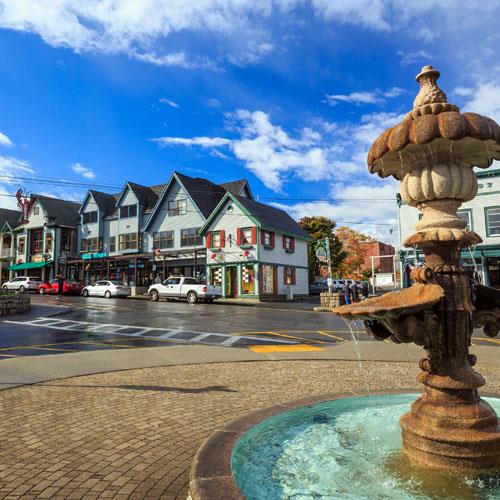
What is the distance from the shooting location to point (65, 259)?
49156 mm

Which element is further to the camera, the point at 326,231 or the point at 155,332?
the point at 326,231

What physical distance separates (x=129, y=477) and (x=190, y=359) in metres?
5.84

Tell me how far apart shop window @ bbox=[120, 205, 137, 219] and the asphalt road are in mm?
25019

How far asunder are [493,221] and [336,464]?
30004 millimetres

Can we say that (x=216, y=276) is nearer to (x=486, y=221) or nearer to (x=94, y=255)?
(x=94, y=255)

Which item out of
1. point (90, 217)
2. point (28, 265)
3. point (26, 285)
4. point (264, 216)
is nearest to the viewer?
point (264, 216)

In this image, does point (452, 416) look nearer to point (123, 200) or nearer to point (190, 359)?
point (190, 359)

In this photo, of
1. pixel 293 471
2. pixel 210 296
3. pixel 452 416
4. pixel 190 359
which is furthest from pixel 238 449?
pixel 210 296

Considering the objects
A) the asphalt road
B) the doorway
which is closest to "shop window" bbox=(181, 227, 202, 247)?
the doorway

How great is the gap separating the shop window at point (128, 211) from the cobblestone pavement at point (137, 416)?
38.2 metres

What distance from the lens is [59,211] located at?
5259 centimetres

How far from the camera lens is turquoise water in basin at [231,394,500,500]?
308cm

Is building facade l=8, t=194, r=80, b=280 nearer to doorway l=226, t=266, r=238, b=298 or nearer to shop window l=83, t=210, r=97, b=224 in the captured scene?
shop window l=83, t=210, r=97, b=224

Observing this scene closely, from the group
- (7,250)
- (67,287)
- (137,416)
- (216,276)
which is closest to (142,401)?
(137,416)
